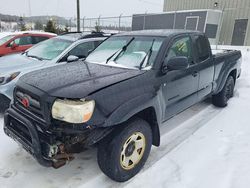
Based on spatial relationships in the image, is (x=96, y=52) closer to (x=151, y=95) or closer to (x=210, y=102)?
(x=151, y=95)

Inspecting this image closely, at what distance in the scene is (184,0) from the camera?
23.9 metres

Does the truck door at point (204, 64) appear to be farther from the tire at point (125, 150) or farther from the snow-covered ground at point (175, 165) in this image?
the tire at point (125, 150)

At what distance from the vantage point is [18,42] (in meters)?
9.18

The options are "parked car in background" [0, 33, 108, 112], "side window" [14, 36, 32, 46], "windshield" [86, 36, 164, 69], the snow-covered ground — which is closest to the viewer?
the snow-covered ground

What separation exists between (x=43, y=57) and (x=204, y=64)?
11.9ft

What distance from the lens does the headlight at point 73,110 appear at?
7.48 ft

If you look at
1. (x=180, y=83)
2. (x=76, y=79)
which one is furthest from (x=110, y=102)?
(x=180, y=83)

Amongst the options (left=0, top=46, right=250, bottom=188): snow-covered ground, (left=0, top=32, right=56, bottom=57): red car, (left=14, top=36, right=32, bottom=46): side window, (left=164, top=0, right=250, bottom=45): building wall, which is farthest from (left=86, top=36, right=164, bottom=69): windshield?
(left=164, top=0, right=250, bottom=45): building wall

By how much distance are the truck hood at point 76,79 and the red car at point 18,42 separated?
6572 millimetres

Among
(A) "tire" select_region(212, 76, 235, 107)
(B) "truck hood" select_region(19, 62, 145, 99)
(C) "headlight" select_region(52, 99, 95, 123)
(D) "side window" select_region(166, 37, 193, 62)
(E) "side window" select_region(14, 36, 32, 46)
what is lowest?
(A) "tire" select_region(212, 76, 235, 107)

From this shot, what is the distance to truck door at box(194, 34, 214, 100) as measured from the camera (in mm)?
4086

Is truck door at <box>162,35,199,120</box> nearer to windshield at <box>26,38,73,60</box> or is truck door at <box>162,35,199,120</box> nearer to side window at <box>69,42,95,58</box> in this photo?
side window at <box>69,42,95,58</box>

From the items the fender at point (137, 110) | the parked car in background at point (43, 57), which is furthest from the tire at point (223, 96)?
the parked car in background at point (43, 57)

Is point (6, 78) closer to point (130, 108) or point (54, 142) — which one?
point (54, 142)
